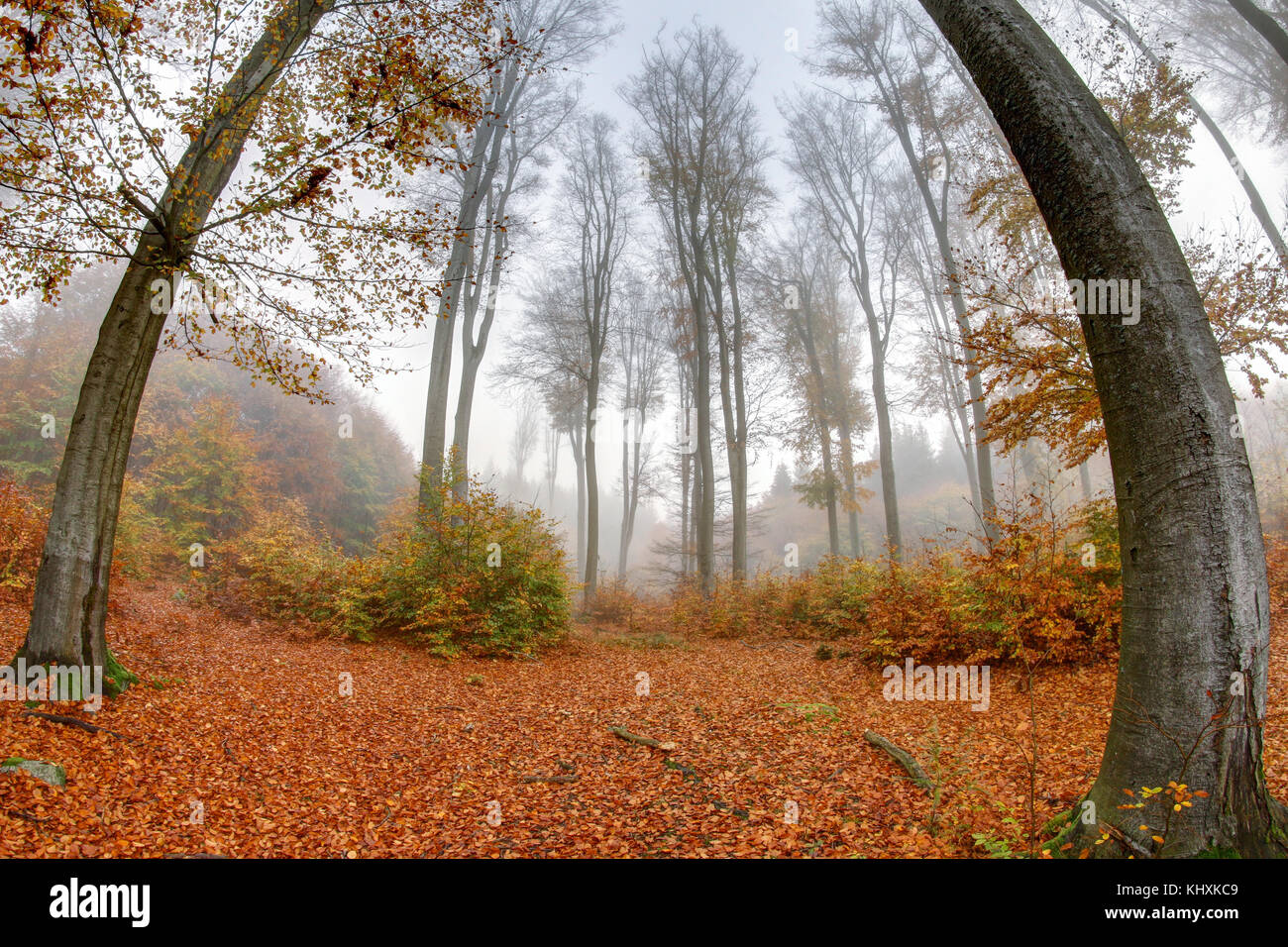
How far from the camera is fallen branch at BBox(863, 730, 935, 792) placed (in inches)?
145

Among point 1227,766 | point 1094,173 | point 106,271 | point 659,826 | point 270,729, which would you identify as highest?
point 106,271

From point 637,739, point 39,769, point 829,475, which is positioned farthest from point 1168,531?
point 829,475

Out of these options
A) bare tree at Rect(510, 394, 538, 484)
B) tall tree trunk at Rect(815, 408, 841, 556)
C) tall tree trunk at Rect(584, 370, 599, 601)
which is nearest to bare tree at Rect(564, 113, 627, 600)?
tall tree trunk at Rect(584, 370, 599, 601)

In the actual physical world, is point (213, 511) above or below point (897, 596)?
above

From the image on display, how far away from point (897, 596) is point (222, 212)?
8476 mm

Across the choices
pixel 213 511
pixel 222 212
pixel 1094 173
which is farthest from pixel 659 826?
pixel 213 511

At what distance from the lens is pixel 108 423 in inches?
182

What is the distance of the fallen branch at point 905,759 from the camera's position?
369 centimetres

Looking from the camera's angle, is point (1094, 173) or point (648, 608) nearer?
point (1094, 173)

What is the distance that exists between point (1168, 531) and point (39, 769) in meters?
5.94

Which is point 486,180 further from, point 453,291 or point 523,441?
point 523,441

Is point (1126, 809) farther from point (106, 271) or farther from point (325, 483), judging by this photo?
point (106, 271)

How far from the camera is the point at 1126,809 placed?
246 centimetres

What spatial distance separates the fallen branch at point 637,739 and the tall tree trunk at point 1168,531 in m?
2.79
